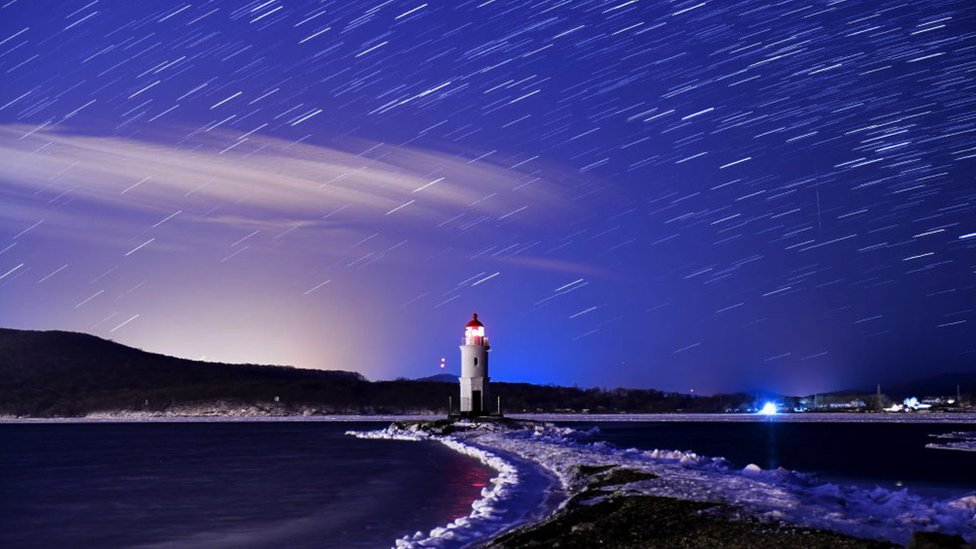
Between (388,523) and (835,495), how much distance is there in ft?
34.2

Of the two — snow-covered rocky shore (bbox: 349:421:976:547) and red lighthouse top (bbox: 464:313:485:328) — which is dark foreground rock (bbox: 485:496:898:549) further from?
red lighthouse top (bbox: 464:313:485:328)

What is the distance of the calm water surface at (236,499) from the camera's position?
20.3m

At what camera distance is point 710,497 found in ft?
69.2

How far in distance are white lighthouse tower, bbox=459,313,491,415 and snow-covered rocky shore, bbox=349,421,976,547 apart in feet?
98.4

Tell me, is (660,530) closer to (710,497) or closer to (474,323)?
(710,497)

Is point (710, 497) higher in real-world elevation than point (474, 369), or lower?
lower

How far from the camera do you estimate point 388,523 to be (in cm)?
2152

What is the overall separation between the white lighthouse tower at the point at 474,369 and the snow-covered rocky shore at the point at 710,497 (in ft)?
98.4

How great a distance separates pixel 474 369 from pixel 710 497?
51.1 metres

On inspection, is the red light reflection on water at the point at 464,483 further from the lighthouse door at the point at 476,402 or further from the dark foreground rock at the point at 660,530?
the lighthouse door at the point at 476,402

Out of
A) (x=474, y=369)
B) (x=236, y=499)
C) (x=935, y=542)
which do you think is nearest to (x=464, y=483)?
(x=236, y=499)

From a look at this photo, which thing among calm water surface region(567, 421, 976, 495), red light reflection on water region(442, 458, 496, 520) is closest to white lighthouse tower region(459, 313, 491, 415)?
calm water surface region(567, 421, 976, 495)

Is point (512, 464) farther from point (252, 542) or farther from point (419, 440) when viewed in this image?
point (419, 440)

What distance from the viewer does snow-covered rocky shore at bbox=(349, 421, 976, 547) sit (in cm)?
1728
